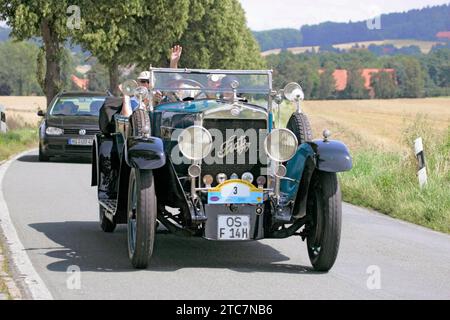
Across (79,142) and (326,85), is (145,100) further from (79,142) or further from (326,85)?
(326,85)

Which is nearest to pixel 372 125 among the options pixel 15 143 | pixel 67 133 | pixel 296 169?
pixel 15 143

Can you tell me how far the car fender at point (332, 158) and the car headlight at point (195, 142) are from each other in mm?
965

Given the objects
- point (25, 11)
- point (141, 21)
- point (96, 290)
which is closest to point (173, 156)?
point (96, 290)

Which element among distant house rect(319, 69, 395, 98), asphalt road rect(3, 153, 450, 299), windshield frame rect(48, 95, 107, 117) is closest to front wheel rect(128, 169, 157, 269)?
asphalt road rect(3, 153, 450, 299)

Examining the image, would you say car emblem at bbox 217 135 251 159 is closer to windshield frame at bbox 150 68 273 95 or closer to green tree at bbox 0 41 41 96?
windshield frame at bbox 150 68 273 95

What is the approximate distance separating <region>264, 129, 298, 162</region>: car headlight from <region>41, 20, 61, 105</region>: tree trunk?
2578cm

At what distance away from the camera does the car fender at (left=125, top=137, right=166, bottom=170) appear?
8.00 m

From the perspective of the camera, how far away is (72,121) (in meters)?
A: 21.8

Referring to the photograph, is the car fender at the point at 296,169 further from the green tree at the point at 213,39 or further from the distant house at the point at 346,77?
the distant house at the point at 346,77

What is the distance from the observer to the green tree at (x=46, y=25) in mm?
31938

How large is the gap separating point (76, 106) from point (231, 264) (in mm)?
14956

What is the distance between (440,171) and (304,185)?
23.6 feet

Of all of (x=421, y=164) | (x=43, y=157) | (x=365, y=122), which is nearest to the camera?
(x=421, y=164)
